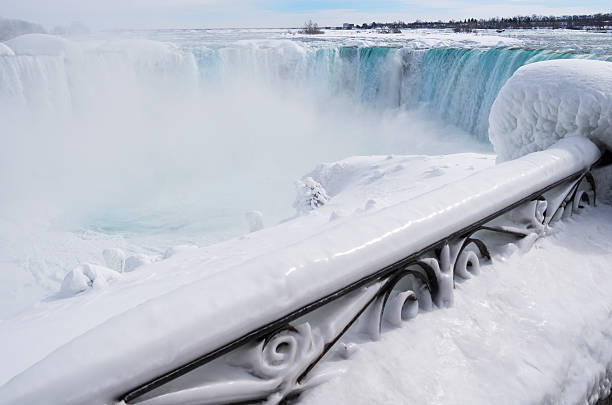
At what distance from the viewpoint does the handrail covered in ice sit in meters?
0.88

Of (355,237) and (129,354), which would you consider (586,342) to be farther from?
(129,354)

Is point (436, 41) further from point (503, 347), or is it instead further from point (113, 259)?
point (503, 347)

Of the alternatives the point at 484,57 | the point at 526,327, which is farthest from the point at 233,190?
the point at 526,327

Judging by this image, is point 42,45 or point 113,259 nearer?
point 113,259

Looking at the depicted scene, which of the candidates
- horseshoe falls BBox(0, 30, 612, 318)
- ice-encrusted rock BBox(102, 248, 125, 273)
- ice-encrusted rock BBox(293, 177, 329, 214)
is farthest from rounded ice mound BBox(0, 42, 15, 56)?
ice-encrusted rock BBox(102, 248, 125, 273)

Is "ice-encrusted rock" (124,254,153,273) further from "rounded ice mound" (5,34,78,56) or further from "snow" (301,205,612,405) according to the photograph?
"rounded ice mound" (5,34,78,56)

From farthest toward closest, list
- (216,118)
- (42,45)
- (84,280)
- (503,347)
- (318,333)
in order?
(216,118) → (42,45) → (84,280) → (503,347) → (318,333)

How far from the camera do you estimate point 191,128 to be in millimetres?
19875

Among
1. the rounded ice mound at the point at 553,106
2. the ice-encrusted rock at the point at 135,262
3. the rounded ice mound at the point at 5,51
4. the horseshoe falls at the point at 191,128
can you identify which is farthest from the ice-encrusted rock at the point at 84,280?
the rounded ice mound at the point at 5,51

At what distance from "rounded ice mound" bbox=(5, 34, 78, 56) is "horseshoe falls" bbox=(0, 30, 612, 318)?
0.23 feet

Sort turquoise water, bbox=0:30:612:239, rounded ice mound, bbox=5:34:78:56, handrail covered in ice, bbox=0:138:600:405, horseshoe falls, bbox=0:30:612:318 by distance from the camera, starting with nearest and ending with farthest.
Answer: handrail covered in ice, bbox=0:138:600:405 → horseshoe falls, bbox=0:30:612:318 → turquoise water, bbox=0:30:612:239 → rounded ice mound, bbox=5:34:78:56

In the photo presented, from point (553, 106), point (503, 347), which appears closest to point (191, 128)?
point (553, 106)

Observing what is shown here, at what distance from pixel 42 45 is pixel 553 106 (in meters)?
20.1

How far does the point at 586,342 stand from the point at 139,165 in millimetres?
16139
